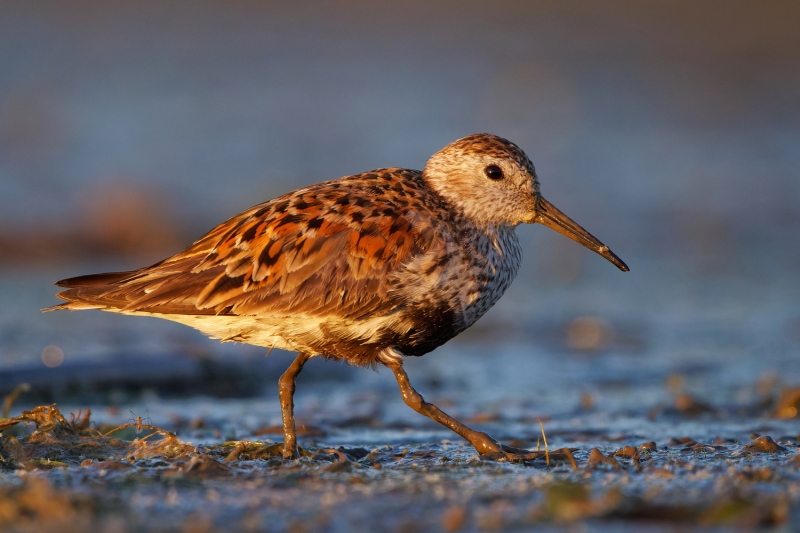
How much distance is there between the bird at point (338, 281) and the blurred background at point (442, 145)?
1.82 m

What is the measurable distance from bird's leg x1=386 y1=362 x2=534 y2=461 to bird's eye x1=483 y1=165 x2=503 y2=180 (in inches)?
51.0

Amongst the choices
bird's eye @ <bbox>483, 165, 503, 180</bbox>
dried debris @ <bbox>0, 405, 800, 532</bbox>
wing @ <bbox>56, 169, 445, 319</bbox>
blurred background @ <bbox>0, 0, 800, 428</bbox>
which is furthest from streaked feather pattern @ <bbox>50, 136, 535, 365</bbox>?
blurred background @ <bbox>0, 0, 800, 428</bbox>

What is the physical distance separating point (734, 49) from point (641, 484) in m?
21.9

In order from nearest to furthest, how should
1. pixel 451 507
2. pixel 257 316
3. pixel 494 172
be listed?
pixel 451 507, pixel 257 316, pixel 494 172

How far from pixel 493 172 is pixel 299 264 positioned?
4.56 feet

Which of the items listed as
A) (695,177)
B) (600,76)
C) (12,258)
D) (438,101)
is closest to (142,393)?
(12,258)

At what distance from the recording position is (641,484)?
5.15m

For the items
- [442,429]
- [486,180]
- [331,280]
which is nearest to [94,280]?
[331,280]

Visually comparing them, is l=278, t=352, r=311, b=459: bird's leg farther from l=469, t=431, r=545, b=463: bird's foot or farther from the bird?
l=469, t=431, r=545, b=463: bird's foot

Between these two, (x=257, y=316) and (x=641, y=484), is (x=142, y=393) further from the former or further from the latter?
(x=641, y=484)

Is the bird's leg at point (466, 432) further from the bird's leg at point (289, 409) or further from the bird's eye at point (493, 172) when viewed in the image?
the bird's eye at point (493, 172)

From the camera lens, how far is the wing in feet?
20.1

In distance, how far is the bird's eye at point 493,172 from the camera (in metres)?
6.78

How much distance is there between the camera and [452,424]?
6293mm
